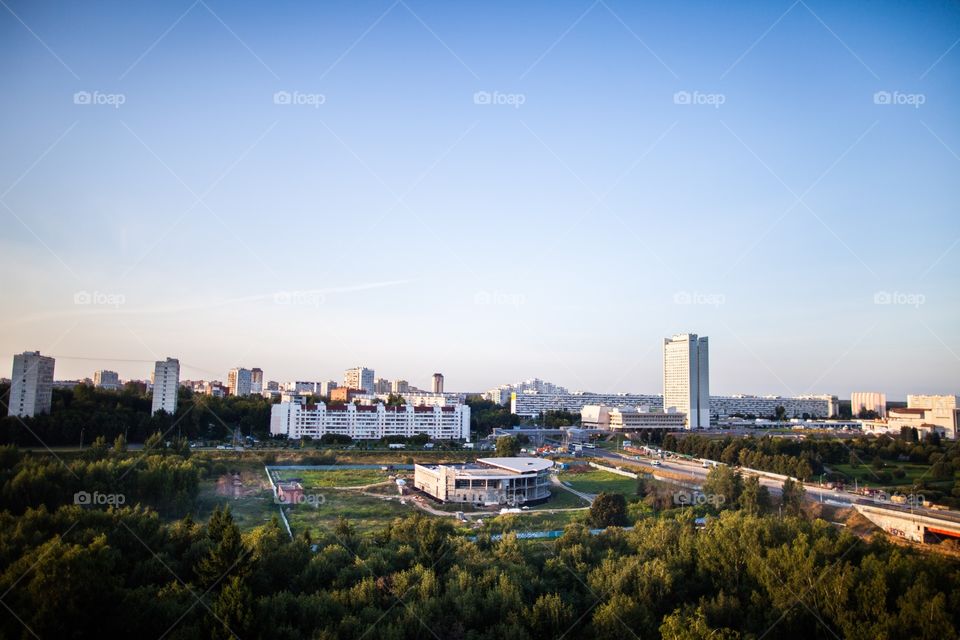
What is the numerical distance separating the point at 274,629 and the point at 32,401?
13.1 meters

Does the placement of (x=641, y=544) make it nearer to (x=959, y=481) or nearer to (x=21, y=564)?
(x=21, y=564)

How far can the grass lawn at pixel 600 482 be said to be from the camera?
1944 cm

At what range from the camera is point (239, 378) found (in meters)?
48.6

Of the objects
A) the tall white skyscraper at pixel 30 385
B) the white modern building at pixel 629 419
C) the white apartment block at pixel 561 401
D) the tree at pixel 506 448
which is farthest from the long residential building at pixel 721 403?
the tall white skyscraper at pixel 30 385

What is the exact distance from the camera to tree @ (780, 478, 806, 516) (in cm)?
1391

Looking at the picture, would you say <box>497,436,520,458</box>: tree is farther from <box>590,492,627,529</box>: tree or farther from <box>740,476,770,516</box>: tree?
<box>740,476,770,516</box>: tree

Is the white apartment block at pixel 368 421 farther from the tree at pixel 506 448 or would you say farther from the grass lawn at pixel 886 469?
the grass lawn at pixel 886 469

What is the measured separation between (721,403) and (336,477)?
168 ft

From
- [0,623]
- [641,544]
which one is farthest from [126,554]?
[641,544]

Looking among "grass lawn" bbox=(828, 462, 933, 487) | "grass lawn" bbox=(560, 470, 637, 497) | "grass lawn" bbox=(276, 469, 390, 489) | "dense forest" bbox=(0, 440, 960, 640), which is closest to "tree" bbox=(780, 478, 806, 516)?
"dense forest" bbox=(0, 440, 960, 640)

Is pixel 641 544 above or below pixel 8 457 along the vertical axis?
below

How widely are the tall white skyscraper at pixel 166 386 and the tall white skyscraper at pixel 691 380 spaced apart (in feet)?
112

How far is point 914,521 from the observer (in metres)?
12.7

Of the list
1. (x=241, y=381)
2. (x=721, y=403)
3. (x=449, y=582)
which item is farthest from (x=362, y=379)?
(x=449, y=582)
